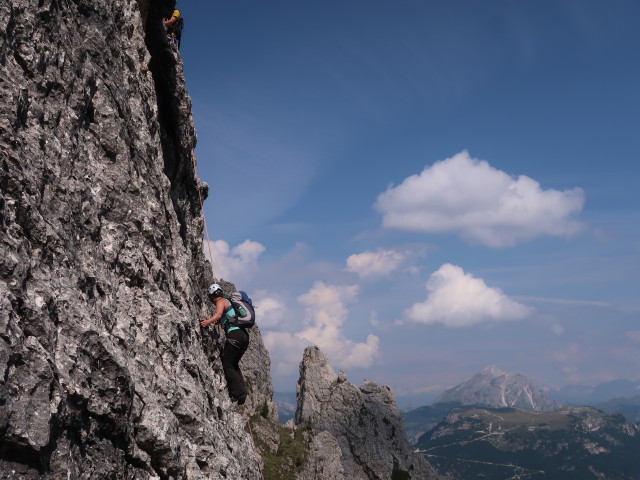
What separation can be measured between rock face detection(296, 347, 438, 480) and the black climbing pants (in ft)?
175

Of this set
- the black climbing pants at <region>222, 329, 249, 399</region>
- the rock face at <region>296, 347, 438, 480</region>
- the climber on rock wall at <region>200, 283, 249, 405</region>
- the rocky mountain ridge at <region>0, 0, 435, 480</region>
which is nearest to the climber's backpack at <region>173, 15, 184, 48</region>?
the rocky mountain ridge at <region>0, 0, 435, 480</region>

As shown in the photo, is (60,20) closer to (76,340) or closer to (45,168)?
(45,168)

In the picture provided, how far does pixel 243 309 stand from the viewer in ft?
62.4

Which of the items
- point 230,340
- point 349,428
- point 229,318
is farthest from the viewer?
point 349,428

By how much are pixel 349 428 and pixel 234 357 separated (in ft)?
232

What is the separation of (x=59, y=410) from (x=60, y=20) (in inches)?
347

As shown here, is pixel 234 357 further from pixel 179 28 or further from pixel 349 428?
pixel 349 428

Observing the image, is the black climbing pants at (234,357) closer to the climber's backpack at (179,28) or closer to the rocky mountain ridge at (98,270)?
the rocky mountain ridge at (98,270)

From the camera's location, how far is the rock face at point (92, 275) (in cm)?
763

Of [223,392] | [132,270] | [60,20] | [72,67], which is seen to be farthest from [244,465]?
[60,20]

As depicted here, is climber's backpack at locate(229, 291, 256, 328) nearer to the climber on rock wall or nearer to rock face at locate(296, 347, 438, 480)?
the climber on rock wall

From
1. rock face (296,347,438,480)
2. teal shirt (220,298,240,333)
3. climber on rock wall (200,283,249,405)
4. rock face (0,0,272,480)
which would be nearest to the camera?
rock face (0,0,272,480)

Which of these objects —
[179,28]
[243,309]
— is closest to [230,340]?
[243,309]

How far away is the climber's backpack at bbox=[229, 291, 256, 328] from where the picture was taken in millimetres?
18828
